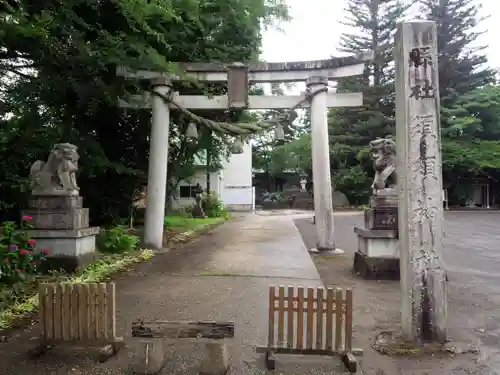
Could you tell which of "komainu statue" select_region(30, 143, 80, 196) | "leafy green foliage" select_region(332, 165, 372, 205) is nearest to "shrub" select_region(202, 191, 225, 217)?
"leafy green foliage" select_region(332, 165, 372, 205)

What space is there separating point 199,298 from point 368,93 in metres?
31.3

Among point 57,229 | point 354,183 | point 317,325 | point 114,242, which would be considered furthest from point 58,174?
point 354,183

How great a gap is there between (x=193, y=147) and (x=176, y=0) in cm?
717

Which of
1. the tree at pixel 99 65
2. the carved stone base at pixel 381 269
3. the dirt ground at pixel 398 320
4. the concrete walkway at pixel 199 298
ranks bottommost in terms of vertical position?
the dirt ground at pixel 398 320

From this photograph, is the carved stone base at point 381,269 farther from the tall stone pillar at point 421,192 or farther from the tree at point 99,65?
the tree at point 99,65

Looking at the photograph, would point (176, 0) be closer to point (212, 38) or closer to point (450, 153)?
point (212, 38)

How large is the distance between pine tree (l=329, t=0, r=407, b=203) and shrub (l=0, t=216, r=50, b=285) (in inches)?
1185

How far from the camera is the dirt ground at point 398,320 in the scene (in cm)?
397

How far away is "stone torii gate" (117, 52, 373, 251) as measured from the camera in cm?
1077

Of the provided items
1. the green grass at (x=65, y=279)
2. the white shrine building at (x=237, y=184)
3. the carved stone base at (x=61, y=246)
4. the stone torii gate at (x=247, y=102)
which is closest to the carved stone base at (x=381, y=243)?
the stone torii gate at (x=247, y=102)

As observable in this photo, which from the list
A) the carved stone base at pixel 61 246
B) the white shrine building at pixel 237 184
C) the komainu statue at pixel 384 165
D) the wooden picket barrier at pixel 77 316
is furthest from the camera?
the white shrine building at pixel 237 184

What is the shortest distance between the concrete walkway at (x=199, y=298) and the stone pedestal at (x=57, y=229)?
1026 millimetres

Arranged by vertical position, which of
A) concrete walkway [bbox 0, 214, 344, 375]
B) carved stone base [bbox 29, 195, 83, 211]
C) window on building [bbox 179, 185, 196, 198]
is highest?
window on building [bbox 179, 185, 196, 198]

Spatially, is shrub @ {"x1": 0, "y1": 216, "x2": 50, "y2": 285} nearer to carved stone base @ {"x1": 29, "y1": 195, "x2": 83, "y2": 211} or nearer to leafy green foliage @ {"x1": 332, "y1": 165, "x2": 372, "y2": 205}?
carved stone base @ {"x1": 29, "y1": 195, "x2": 83, "y2": 211}
